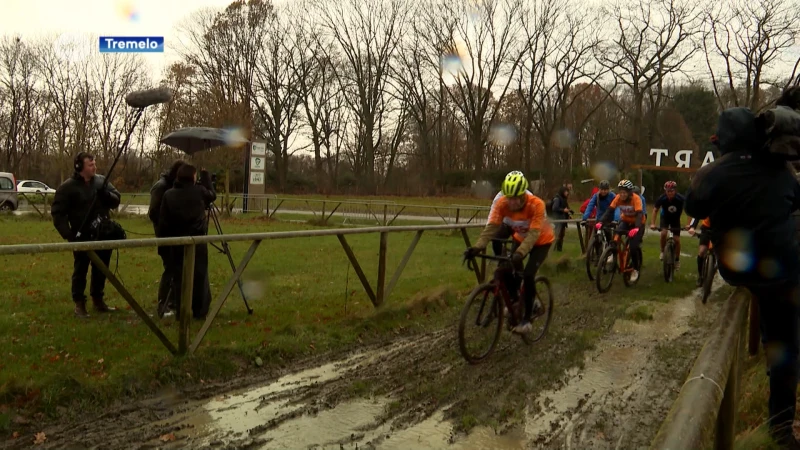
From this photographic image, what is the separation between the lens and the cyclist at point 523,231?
20.5 ft

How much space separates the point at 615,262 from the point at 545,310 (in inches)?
147

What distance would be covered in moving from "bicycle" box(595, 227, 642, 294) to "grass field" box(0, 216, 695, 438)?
23cm

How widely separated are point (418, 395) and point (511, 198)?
97.2 inches

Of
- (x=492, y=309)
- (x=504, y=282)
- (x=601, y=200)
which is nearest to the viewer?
(x=492, y=309)

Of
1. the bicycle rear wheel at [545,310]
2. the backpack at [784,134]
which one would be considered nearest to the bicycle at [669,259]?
the bicycle rear wheel at [545,310]

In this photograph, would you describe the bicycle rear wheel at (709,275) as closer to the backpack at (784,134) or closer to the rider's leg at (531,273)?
the rider's leg at (531,273)

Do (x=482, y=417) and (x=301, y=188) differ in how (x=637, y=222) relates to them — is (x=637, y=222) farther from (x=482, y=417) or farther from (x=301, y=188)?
(x=301, y=188)

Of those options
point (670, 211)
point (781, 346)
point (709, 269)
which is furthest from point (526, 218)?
point (670, 211)

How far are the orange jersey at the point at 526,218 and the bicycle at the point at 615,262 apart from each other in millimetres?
3695

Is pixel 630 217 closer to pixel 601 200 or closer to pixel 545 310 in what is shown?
pixel 601 200

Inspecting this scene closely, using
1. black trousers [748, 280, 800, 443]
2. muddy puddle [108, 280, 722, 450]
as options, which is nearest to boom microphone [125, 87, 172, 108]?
muddy puddle [108, 280, 722, 450]

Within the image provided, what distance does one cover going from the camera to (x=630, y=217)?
10.7m

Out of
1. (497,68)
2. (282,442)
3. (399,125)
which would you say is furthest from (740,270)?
Answer: (399,125)

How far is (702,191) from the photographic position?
11.4ft
